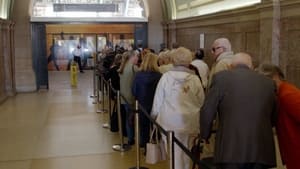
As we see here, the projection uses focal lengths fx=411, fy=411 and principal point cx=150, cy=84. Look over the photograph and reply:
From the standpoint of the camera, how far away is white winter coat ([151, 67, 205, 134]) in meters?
4.47

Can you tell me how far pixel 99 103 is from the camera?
11.4 metres

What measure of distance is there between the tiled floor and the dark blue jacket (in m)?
0.93

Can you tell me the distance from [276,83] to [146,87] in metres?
2.70

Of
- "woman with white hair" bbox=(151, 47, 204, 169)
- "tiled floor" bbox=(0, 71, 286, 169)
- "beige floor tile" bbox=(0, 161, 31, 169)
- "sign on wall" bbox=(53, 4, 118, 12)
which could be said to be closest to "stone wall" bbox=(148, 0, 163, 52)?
"sign on wall" bbox=(53, 4, 118, 12)

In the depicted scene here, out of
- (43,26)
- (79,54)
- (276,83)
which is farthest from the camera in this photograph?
(79,54)

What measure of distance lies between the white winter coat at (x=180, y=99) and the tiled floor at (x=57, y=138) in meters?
1.50

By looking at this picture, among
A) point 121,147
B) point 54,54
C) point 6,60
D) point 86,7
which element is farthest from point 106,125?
point 54,54

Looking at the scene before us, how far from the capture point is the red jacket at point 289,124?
3002mm

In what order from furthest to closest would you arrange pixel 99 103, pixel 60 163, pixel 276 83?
1. pixel 99 103
2. pixel 60 163
3. pixel 276 83

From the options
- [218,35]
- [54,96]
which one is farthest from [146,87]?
[54,96]

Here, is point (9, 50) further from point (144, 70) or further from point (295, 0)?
point (295, 0)

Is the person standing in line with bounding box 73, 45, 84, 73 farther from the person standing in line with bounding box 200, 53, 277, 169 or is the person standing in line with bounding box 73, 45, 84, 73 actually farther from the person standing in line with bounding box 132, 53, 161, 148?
the person standing in line with bounding box 200, 53, 277, 169

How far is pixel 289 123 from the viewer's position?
3072 mm

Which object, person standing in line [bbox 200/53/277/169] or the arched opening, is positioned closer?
person standing in line [bbox 200/53/277/169]
